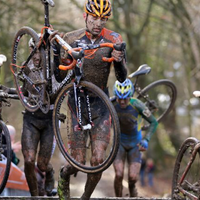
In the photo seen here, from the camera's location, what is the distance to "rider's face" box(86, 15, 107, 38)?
5901 mm

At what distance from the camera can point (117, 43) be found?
5.68 metres

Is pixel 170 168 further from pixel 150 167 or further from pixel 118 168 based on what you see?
pixel 118 168

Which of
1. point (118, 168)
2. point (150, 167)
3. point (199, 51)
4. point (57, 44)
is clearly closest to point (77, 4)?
point (199, 51)

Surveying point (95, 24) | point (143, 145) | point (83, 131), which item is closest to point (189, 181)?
point (143, 145)

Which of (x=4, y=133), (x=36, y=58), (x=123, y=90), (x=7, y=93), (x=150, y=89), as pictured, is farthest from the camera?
(x=150, y=89)

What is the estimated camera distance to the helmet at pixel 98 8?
230 inches

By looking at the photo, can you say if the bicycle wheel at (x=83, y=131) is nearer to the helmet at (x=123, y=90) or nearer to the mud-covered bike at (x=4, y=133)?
the mud-covered bike at (x=4, y=133)

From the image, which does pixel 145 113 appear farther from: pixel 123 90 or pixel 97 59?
pixel 97 59

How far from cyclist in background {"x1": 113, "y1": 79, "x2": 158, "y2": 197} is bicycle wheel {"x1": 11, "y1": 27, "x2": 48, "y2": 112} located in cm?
188

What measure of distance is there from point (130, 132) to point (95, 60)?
3.18 metres

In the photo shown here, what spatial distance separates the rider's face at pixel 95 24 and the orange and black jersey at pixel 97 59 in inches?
4.8

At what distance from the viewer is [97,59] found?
5992mm

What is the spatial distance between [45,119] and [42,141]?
374 millimetres

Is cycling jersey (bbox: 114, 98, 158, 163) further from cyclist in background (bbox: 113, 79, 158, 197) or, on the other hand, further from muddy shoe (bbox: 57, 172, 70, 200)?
muddy shoe (bbox: 57, 172, 70, 200)
